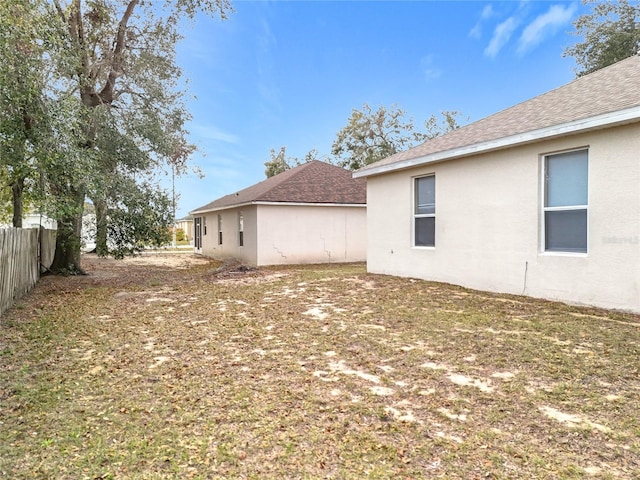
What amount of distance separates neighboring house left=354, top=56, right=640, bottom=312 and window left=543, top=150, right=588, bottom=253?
0.7 inches

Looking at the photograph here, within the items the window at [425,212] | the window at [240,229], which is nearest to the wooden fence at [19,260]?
the window at [240,229]

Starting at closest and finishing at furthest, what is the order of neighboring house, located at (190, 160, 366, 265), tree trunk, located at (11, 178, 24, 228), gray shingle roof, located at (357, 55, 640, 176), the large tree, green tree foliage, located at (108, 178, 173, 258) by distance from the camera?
gray shingle roof, located at (357, 55, 640, 176) < tree trunk, located at (11, 178, 24, 228) < the large tree < green tree foliage, located at (108, 178, 173, 258) < neighboring house, located at (190, 160, 366, 265)

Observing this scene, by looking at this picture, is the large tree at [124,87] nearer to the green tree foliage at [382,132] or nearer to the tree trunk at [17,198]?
the tree trunk at [17,198]

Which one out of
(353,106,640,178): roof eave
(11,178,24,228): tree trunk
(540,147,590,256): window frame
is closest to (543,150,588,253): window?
(540,147,590,256): window frame

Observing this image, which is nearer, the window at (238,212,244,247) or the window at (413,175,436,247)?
the window at (413,175,436,247)

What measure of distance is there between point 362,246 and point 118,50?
36.9 feet

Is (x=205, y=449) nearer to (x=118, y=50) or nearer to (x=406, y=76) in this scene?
(x=118, y=50)

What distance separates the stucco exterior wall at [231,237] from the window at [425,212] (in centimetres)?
747

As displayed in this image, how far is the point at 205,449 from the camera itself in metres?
2.67

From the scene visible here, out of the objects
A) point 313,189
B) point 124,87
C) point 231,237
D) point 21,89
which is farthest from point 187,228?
point 21,89

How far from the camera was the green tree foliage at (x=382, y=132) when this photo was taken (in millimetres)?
31891

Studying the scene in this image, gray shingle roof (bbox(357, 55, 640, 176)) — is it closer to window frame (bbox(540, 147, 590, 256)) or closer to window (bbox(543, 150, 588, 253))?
window frame (bbox(540, 147, 590, 256))

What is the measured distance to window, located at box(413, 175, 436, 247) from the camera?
9539 mm

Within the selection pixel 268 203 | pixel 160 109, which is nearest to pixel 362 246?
pixel 268 203
